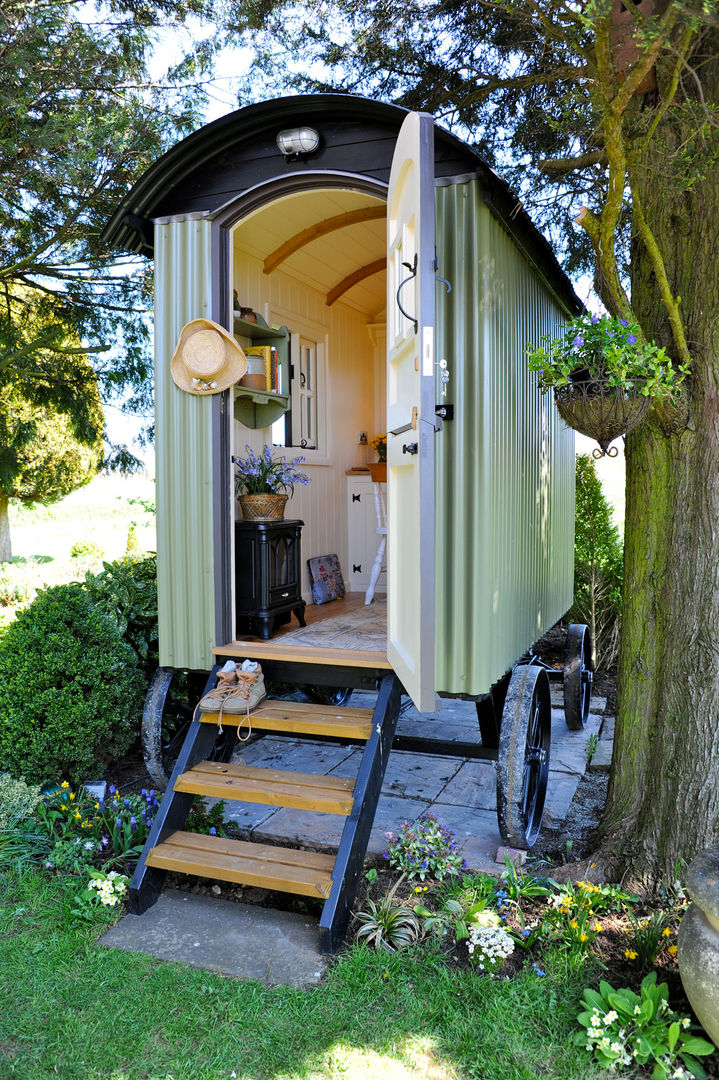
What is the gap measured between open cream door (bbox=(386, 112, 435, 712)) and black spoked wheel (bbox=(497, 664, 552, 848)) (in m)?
0.56

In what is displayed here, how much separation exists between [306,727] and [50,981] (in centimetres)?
122

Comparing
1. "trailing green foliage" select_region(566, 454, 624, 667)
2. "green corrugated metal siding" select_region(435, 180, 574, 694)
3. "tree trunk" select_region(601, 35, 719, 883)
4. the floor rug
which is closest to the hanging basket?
"tree trunk" select_region(601, 35, 719, 883)

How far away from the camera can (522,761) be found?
3.09m

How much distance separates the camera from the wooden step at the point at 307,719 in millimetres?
3070

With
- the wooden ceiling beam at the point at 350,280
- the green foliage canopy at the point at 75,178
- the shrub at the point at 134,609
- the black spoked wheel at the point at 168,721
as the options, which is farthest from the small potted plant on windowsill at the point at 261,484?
the green foliage canopy at the point at 75,178

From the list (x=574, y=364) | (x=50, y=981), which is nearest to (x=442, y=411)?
(x=574, y=364)

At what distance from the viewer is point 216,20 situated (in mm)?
5074

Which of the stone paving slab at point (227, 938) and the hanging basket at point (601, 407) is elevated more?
the hanging basket at point (601, 407)

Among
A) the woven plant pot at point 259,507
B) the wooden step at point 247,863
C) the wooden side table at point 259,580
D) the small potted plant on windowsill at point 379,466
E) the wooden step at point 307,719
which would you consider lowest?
the wooden step at point 247,863

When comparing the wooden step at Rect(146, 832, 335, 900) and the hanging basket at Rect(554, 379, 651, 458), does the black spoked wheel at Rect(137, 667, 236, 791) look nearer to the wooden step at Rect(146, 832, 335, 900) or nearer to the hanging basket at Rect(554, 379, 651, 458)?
the wooden step at Rect(146, 832, 335, 900)

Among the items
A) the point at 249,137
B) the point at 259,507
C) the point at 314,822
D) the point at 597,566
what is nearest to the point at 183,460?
the point at 259,507

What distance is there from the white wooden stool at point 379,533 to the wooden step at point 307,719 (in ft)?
5.60

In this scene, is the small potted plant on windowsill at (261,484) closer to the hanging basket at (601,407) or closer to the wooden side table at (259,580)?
the wooden side table at (259,580)

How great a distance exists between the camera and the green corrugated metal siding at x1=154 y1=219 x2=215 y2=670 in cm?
354
